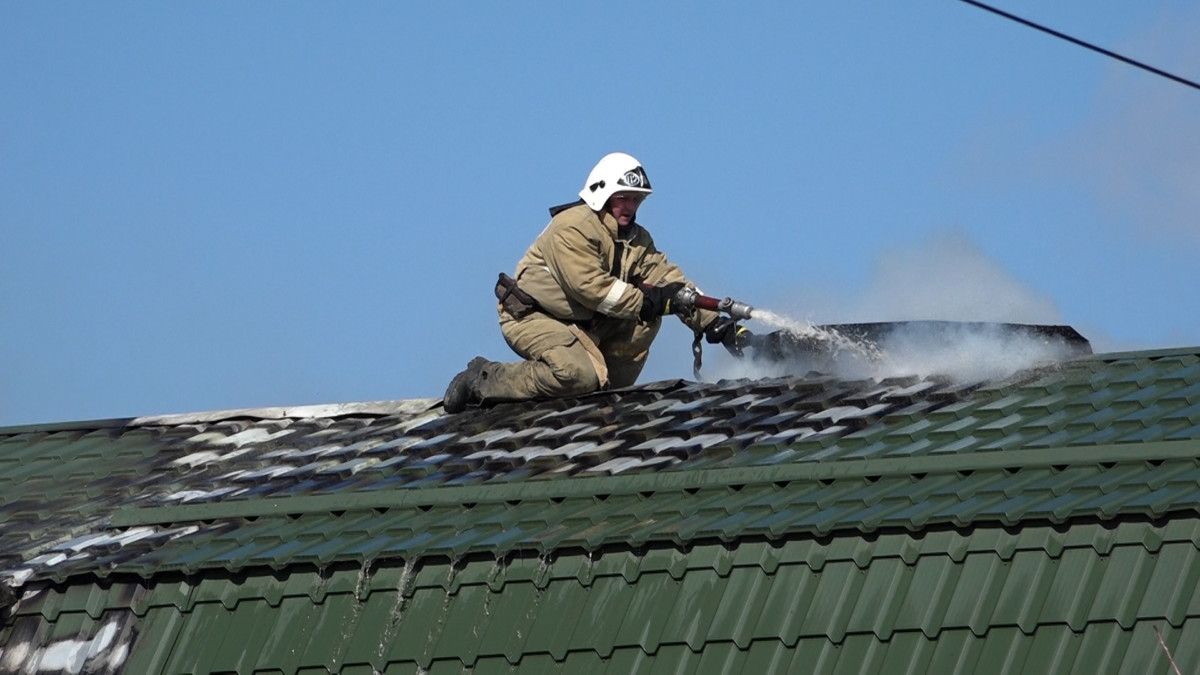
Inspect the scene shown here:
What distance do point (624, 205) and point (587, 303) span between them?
88 cm

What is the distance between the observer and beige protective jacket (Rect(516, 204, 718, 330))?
13.7 metres

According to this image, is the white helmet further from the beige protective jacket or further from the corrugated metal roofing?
the corrugated metal roofing

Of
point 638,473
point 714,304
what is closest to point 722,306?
point 714,304

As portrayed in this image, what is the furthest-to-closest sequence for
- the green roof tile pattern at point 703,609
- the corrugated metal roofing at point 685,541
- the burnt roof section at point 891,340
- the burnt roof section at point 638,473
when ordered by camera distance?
the burnt roof section at point 891,340 → the burnt roof section at point 638,473 → the corrugated metal roofing at point 685,541 → the green roof tile pattern at point 703,609

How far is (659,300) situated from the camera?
13797 millimetres

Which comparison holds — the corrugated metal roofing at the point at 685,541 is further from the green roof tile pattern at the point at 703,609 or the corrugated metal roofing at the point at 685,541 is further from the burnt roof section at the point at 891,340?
the burnt roof section at the point at 891,340

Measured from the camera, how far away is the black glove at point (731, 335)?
13820 mm

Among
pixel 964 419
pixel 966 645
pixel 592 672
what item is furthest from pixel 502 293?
pixel 966 645

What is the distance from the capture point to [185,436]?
14281 mm

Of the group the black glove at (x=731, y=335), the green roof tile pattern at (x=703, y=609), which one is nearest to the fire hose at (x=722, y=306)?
the black glove at (x=731, y=335)

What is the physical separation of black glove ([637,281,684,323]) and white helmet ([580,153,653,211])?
2.61 feet

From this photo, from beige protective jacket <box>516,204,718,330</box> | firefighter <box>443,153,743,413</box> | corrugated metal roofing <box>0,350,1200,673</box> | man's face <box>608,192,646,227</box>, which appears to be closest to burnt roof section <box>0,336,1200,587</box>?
corrugated metal roofing <box>0,350,1200,673</box>

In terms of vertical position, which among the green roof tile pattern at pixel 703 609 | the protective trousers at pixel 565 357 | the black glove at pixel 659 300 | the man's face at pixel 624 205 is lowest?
the green roof tile pattern at pixel 703 609

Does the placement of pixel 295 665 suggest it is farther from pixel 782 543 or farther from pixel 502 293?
pixel 502 293
